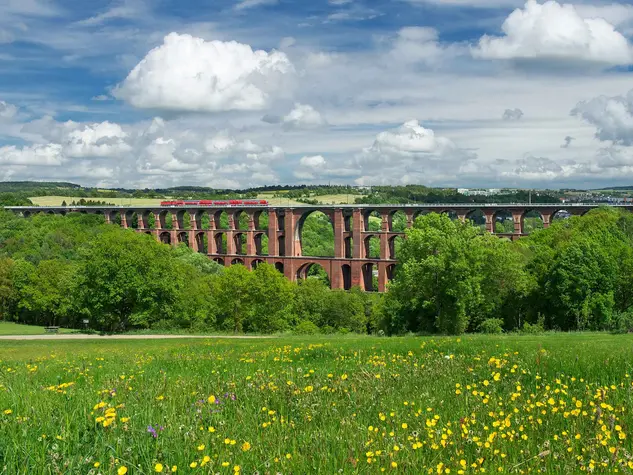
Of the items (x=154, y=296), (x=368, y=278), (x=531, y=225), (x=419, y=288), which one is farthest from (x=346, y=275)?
(x=531, y=225)

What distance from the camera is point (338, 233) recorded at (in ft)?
309

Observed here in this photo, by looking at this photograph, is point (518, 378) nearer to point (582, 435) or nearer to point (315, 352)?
point (582, 435)

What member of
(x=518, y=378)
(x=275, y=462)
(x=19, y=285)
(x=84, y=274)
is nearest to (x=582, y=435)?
(x=518, y=378)

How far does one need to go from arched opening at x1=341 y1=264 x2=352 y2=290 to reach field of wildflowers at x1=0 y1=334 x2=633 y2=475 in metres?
81.0

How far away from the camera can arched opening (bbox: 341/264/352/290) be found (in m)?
91.7

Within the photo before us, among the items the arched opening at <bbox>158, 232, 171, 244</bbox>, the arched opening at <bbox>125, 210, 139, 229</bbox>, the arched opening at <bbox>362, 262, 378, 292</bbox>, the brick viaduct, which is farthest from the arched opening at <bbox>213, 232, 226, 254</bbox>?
the arched opening at <bbox>362, 262, 378, 292</bbox>

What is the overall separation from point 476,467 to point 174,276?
38.4 metres

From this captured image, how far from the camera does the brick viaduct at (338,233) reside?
3435 inches

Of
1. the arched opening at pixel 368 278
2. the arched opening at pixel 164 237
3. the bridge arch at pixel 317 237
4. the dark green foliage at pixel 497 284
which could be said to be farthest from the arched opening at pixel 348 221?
the dark green foliage at pixel 497 284

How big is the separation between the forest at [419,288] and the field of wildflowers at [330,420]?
18.7m

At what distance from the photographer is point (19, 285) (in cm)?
5941

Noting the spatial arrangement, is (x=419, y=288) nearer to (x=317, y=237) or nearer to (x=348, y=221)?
(x=348, y=221)

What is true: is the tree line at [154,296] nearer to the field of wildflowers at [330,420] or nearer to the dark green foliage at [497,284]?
the dark green foliage at [497,284]

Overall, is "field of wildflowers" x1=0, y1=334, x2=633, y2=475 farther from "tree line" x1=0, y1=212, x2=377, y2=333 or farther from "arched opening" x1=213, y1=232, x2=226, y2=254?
"arched opening" x1=213, y1=232, x2=226, y2=254
